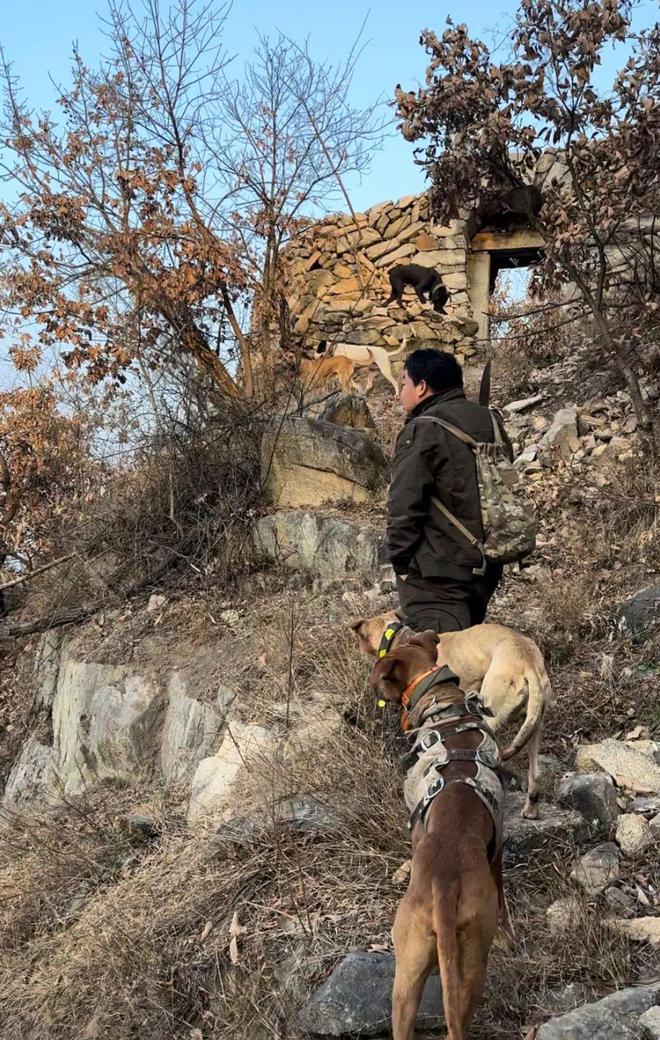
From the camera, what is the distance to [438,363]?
4.14 metres

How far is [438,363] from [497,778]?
2004 mm

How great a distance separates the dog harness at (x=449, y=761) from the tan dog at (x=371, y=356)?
8783mm

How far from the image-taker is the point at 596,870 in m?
3.54

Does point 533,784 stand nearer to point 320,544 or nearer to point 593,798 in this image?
point 593,798

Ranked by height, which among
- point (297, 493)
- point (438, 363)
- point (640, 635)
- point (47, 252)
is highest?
point (47, 252)

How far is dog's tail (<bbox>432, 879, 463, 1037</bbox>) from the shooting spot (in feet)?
7.90

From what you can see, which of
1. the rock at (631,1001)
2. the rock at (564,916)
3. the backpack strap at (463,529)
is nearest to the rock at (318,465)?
the backpack strap at (463,529)

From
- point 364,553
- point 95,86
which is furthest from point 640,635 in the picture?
point 95,86

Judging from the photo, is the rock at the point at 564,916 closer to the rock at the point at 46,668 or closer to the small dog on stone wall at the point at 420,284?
the rock at the point at 46,668

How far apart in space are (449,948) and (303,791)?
193 centimetres

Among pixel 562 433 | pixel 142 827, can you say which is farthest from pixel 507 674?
pixel 562 433

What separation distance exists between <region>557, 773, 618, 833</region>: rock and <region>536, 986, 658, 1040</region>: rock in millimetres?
1107

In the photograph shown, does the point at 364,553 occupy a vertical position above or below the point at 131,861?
above

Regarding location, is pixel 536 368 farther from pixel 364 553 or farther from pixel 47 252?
pixel 47 252
